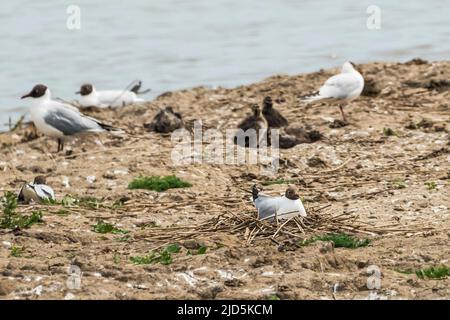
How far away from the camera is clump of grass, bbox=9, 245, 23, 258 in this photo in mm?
7807

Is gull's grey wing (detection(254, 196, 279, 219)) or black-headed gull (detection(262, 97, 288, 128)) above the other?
gull's grey wing (detection(254, 196, 279, 219))

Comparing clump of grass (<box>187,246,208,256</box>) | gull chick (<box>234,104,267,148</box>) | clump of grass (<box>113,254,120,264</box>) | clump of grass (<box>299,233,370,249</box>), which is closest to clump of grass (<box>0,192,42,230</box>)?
clump of grass (<box>113,254,120,264</box>)

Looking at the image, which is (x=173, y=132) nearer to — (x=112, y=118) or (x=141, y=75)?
(x=112, y=118)

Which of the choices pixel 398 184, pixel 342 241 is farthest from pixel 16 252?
pixel 398 184

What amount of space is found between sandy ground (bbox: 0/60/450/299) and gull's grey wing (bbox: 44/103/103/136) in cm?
17

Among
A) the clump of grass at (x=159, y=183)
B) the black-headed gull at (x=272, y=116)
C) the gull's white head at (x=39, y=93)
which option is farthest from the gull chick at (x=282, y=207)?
the gull's white head at (x=39, y=93)

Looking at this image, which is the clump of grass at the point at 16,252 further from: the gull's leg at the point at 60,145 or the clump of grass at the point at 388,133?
the clump of grass at the point at 388,133

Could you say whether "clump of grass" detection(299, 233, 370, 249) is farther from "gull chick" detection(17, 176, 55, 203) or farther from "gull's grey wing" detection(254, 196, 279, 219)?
"gull chick" detection(17, 176, 55, 203)

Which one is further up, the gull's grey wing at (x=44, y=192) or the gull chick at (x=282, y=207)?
the gull chick at (x=282, y=207)

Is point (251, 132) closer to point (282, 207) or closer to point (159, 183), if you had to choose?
point (159, 183)

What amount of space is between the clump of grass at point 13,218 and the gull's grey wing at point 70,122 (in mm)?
3512

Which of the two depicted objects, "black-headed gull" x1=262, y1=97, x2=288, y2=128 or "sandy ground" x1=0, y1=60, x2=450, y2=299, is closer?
"sandy ground" x1=0, y1=60, x2=450, y2=299

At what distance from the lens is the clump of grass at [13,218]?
846 cm

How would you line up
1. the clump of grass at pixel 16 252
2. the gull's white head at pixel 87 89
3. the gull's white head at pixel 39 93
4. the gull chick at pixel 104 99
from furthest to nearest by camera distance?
the gull chick at pixel 104 99
the gull's white head at pixel 87 89
the gull's white head at pixel 39 93
the clump of grass at pixel 16 252
